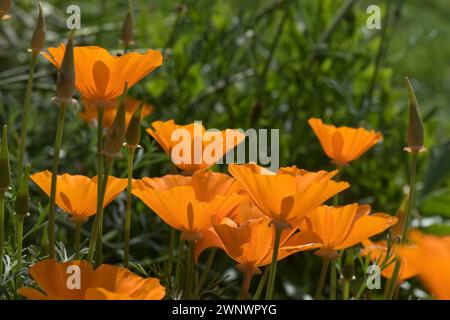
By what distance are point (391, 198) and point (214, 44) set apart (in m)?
0.35

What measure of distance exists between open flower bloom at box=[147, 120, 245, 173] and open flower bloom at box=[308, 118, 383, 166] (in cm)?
10

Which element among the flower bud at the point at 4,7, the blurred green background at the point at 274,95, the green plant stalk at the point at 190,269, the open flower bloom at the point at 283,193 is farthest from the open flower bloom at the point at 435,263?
the blurred green background at the point at 274,95

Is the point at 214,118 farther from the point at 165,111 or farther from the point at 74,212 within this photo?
the point at 74,212

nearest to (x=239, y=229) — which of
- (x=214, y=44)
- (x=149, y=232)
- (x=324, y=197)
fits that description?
(x=324, y=197)

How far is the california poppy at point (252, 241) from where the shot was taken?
546 millimetres

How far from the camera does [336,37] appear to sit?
1356mm

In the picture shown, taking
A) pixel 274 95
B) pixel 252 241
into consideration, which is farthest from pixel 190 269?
pixel 274 95

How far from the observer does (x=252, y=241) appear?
1.83ft

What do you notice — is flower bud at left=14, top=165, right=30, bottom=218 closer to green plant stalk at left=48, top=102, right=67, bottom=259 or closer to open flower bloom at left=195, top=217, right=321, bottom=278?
green plant stalk at left=48, top=102, right=67, bottom=259

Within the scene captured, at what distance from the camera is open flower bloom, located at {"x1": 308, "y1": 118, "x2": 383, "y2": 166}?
2.30 ft

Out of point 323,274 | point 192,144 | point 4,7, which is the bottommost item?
point 323,274

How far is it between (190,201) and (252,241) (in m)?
0.05

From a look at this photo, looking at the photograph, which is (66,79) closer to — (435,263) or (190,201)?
(190,201)

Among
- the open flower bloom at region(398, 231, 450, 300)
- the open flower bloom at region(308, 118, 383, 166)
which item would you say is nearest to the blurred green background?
the open flower bloom at region(308, 118, 383, 166)
